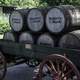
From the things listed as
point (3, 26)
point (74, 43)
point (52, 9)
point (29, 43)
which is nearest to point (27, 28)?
point (29, 43)

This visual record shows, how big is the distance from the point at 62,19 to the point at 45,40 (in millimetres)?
471

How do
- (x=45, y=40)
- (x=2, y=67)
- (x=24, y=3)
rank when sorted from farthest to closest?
1. (x=24, y=3)
2. (x=2, y=67)
3. (x=45, y=40)

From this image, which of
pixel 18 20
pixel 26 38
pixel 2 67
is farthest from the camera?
pixel 2 67

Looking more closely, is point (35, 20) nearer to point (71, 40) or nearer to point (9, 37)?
point (9, 37)

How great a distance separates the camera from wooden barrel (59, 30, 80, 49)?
4652 millimetres

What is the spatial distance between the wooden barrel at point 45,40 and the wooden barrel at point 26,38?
0.19 meters

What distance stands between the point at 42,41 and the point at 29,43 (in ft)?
0.95

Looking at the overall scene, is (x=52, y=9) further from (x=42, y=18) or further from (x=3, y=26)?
(x=3, y=26)

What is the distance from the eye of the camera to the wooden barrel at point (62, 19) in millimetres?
4840

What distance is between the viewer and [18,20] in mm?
5641

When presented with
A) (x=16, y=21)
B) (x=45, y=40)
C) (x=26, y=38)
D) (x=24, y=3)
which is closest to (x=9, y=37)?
(x=16, y=21)

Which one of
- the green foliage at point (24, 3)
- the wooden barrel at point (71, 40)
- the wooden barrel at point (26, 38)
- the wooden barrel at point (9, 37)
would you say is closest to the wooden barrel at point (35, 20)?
the wooden barrel at point (26, 38)

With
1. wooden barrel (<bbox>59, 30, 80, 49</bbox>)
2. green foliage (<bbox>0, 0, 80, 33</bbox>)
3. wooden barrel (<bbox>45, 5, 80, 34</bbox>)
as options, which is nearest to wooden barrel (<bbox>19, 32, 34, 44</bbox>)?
wooden barrel (<bbox>45, 5, 80, 34</bbox>)

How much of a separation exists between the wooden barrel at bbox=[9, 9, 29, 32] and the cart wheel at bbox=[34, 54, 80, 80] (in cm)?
113
